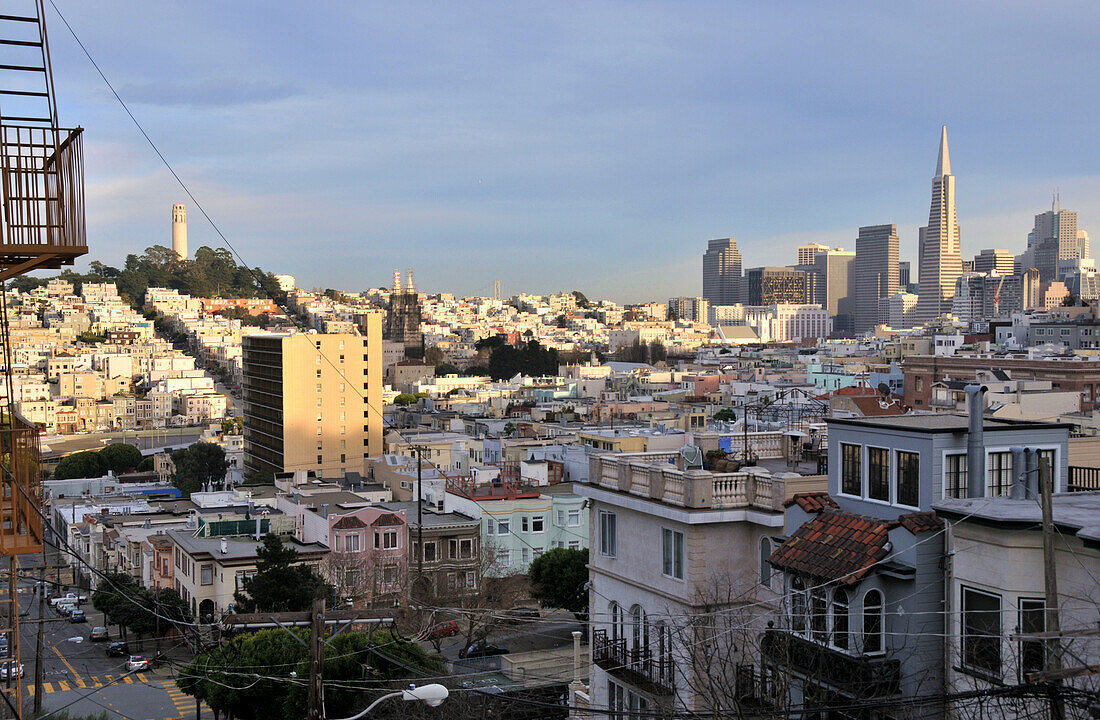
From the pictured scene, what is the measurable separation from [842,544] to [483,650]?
16093mm

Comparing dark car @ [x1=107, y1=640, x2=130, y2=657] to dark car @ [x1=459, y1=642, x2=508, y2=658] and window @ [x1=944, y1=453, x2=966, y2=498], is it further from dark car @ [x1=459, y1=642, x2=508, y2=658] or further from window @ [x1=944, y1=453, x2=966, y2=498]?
window @ [x1=944, y1=453, x2=966, y2=498]

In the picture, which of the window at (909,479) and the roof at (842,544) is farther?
the window at (909,479)

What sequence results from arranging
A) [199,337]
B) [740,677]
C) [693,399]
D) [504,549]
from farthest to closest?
[199,337] → [693,399] → [504,549] → [740,677]

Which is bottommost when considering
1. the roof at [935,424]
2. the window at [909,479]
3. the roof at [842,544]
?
the roof at [842,544]

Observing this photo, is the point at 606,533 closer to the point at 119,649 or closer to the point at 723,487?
the point at 723,487

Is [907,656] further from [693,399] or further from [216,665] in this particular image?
[693,399]

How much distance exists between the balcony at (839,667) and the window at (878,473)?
1330 mm

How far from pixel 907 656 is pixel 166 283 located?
181287 mm

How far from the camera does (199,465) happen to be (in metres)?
63.3

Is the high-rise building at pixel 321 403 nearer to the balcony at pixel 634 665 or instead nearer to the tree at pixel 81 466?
the tree at pixel 81 466

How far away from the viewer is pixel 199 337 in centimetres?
14875

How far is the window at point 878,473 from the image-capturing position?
30.0ft

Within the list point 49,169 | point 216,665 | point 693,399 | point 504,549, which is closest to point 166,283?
point 693,399

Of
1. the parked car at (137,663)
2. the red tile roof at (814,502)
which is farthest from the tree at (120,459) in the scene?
the red tile roof at (814,502)
